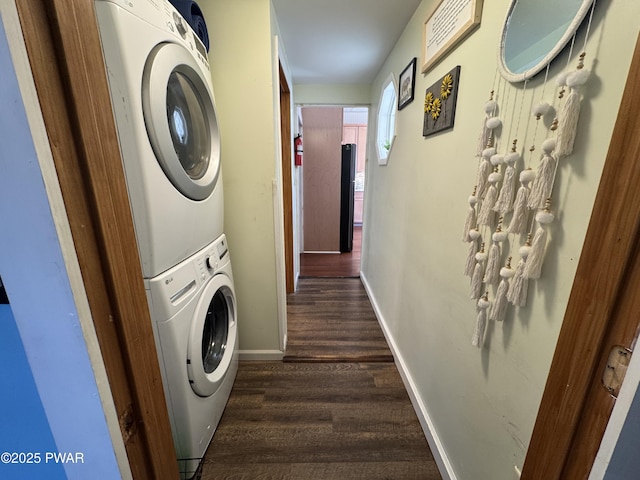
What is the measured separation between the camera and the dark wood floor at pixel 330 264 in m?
3.30

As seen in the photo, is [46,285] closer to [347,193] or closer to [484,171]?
[484,171]

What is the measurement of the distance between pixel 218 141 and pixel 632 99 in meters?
1.31

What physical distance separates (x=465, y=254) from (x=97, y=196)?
1.06 meters

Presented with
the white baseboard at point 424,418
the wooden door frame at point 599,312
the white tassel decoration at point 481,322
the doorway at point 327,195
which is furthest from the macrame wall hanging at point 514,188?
the doorway at point 327,195

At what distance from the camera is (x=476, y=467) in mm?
910

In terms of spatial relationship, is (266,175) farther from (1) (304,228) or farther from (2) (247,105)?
(1) (304,228)

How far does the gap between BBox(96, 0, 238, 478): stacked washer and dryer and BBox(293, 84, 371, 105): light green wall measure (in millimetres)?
1842

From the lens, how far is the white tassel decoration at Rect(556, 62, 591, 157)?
1.71 feet

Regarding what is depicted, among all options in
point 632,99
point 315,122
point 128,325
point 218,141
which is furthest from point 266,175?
point 315,122

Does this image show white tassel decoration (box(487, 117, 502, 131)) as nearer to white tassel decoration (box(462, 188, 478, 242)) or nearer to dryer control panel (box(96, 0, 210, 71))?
white tassel decoration (box(462, 188, 478, 242))

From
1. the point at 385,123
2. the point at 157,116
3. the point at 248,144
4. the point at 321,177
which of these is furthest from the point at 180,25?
the point at 321,177

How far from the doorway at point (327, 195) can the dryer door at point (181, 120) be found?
2278 millimetres

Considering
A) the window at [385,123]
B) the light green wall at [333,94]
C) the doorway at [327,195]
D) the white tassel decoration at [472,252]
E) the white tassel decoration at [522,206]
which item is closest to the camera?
the white tassel decoration at [522,206]

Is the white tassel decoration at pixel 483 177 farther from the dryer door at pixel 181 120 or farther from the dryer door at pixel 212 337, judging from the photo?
the dryer door at pixel 212 337
